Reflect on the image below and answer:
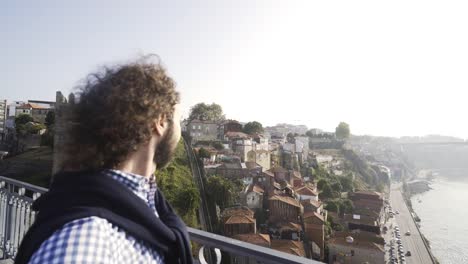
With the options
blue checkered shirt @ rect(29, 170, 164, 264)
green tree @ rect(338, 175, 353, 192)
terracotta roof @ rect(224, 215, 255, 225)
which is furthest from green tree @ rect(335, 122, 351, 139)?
blue checkered shirt @ rect(29, 170, 164, 264)

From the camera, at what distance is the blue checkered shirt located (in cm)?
60

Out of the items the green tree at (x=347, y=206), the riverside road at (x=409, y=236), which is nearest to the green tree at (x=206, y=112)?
the green tree at (x=347, y=206)

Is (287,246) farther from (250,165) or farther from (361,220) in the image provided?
(361,220)

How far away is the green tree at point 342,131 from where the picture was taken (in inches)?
2170

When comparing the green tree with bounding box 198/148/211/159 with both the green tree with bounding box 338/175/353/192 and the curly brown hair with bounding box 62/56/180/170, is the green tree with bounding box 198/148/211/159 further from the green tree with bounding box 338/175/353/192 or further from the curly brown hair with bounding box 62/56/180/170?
the curly brown hair with bounding box 62/56/180/170

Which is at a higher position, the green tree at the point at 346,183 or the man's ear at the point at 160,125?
the man's ear at the point at 160,125

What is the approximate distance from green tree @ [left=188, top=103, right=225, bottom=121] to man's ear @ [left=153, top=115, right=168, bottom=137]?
35.5 m

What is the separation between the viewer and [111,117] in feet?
2.67

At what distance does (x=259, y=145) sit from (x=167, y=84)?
29.6 meters

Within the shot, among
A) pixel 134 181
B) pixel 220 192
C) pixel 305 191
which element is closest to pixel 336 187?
pixel 305 191

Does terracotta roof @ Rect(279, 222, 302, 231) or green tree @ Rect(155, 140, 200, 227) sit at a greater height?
green tree @ Rect(155, 140, 200, 227)

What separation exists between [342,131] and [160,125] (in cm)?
5781

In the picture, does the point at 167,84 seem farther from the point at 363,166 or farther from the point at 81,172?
the point at 363,166

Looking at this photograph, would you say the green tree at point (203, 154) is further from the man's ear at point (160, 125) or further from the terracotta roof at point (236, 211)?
the man's ear at point (160, 125)
